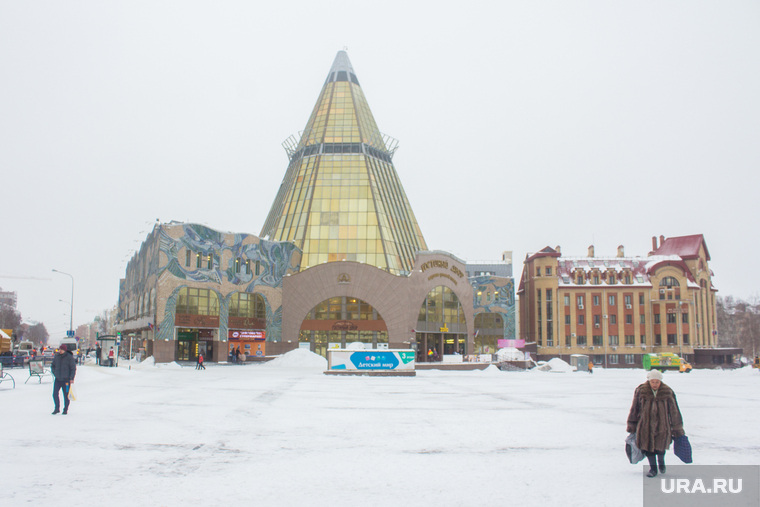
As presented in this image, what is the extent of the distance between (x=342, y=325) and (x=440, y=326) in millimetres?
12409

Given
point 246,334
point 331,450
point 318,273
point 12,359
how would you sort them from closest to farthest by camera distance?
point 331,450 → point 12,359 → point 246,334 → point 318,273

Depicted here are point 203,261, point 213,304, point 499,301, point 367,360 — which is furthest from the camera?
point 499,301

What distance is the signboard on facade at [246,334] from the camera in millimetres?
65875

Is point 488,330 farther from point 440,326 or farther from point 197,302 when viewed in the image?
point 197,302

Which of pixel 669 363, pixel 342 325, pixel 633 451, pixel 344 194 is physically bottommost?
pixel 669 363

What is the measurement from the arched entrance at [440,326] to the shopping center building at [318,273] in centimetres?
14

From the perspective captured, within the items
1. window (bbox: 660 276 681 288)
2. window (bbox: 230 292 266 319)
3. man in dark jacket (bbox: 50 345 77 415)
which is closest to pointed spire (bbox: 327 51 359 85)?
window (bbox: 230 292 266 319)

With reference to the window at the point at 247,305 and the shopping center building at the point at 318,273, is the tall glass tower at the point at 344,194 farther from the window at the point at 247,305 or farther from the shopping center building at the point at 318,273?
the window at the point at 247,305


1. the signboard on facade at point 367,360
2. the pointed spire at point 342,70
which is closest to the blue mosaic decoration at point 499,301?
the pointed spire at point 342,70

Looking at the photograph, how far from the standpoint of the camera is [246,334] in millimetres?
67250

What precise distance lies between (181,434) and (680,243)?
9305 centimetres

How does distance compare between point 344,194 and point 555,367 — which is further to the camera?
point 344,194

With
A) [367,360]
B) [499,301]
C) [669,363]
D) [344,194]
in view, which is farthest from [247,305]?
[499,301]

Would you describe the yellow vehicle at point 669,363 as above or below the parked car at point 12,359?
below
